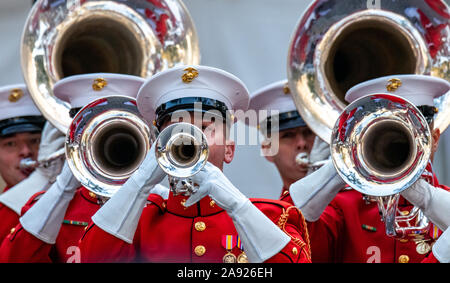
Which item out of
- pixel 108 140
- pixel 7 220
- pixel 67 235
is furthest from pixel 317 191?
pixel 7 220

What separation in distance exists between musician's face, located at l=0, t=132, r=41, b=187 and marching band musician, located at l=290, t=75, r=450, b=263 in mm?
1689

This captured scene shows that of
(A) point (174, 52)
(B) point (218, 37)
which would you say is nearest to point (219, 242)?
(A) point (174, 52)

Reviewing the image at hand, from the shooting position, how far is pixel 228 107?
145 inches

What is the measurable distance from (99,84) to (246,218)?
1.20 meters

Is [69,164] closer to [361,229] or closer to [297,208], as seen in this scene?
[297,208]

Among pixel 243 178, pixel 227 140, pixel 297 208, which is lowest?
pixel 243 178

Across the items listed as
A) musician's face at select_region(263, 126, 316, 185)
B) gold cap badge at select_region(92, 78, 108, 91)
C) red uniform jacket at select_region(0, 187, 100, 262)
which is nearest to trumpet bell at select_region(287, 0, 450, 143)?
musician's face at select_region(263, 126, 316, 185)

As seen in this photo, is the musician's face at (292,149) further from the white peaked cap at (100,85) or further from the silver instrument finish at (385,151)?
the silver instrument finish at (385,151)

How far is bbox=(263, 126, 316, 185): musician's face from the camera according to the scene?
4906mm

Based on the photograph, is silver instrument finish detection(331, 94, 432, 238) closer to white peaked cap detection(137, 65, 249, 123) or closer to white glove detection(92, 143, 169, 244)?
white peaked cap detection(137, 65, 249, 123)

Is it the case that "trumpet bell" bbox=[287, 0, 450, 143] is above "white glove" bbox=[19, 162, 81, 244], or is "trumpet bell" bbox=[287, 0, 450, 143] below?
above

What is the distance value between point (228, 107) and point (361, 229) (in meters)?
0.97

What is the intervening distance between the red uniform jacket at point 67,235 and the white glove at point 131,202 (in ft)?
2.55

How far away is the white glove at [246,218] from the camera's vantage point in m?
3.35
